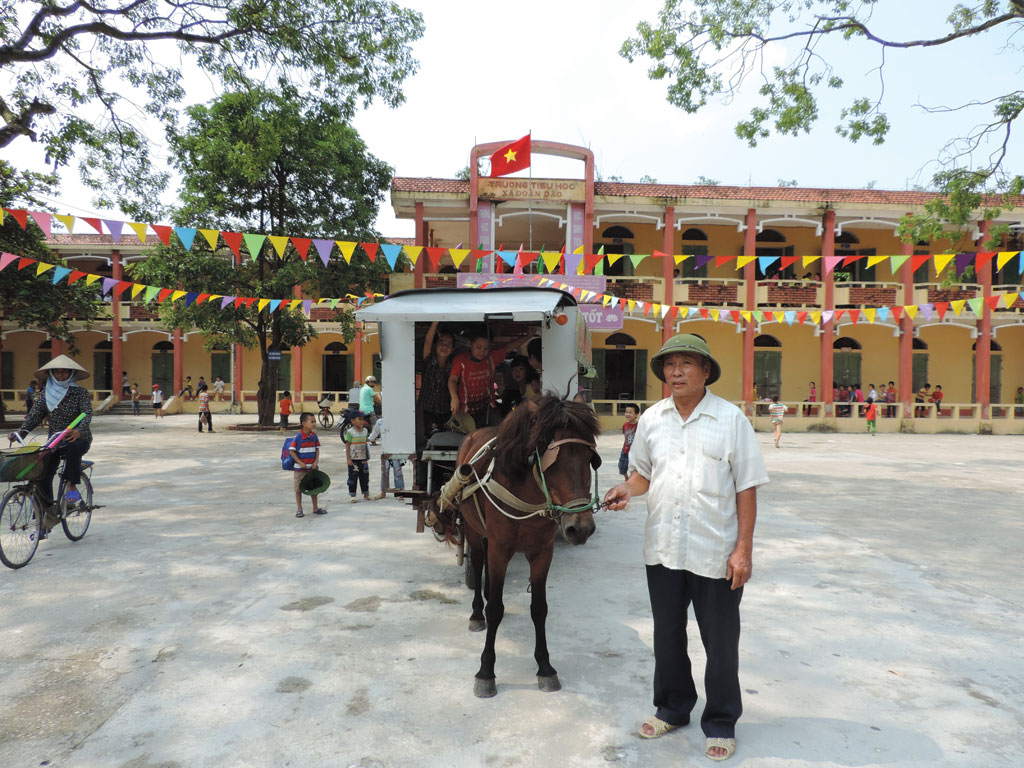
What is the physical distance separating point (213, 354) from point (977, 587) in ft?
82.0

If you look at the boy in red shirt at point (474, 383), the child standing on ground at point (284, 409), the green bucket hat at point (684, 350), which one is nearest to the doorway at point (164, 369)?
the child standing on ground at point (284, 409)

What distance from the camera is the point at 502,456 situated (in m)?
Result: 3.02

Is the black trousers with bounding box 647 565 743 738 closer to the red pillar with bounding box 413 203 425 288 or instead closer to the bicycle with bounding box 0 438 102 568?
the bicycle with bounding box 0 438 102 568

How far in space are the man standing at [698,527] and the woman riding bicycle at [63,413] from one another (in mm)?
5093

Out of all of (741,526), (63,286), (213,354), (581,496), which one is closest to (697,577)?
(741,526)

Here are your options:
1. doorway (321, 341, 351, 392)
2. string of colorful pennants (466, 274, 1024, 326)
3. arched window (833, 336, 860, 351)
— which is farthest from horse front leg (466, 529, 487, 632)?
arched window (833, 336, 860, 351)

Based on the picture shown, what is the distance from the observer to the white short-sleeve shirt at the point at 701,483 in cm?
240

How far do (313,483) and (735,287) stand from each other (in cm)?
1617

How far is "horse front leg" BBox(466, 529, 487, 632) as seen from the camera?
12.1ft

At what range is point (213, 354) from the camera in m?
23.9

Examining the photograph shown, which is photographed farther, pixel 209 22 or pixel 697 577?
pixel 209 22

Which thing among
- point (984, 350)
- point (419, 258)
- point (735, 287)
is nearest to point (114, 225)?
point (419, 258)

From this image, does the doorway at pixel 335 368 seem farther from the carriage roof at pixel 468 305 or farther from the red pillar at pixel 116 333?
the carriage roof at pixel 468 305

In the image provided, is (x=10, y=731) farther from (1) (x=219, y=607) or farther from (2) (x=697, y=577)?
(2) (x=697, y=577)
